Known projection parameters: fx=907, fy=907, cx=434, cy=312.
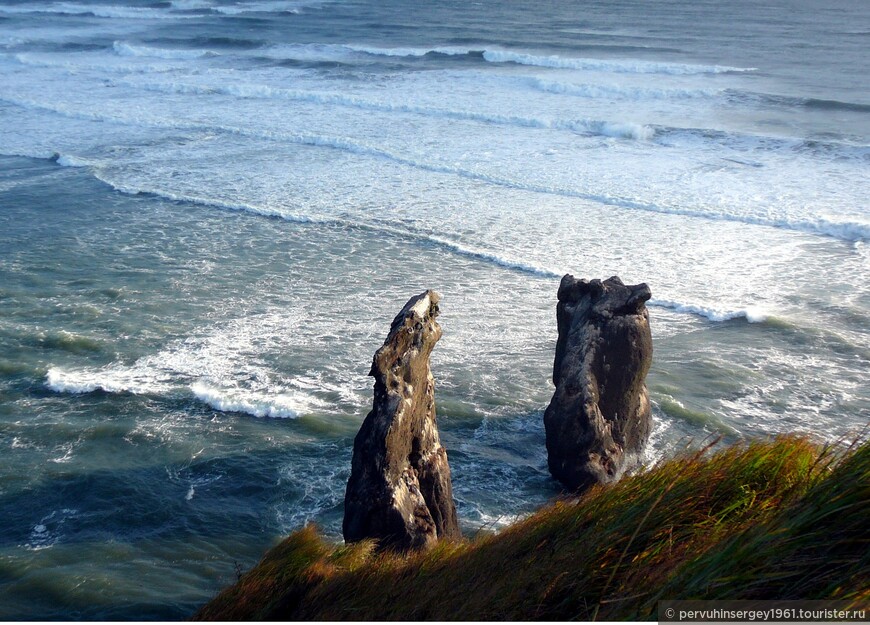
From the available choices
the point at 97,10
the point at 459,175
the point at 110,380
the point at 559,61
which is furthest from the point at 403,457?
the point at 97,10

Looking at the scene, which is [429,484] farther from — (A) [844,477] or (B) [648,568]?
(A) [844,477]

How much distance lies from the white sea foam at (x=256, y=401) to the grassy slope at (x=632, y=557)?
415cm

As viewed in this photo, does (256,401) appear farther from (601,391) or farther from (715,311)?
(715,311)

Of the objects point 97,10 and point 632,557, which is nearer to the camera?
point 632,557

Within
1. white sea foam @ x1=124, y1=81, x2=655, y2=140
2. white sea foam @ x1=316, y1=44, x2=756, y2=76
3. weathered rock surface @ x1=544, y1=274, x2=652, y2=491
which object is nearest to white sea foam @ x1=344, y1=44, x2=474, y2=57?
white sea foam @ x1=316, y1=44, x2=756, y2=76

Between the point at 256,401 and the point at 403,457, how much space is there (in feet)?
13.2

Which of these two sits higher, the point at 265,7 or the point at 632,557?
the point at 265,7

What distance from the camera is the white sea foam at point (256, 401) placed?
11484 mm

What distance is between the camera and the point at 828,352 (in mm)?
13383

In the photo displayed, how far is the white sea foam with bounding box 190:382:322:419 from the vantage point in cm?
1148

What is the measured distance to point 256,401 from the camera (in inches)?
462

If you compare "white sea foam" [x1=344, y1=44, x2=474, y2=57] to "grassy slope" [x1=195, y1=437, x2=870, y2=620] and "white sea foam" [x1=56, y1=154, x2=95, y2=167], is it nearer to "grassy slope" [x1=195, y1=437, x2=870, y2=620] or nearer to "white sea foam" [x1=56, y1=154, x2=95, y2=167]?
"white sea foam" [x1=56, y1=154, x2=95, y2=167]

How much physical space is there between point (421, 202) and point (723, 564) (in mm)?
17260

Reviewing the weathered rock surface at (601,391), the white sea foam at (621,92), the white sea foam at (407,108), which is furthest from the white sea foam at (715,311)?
the white sea foam at (621,92)
